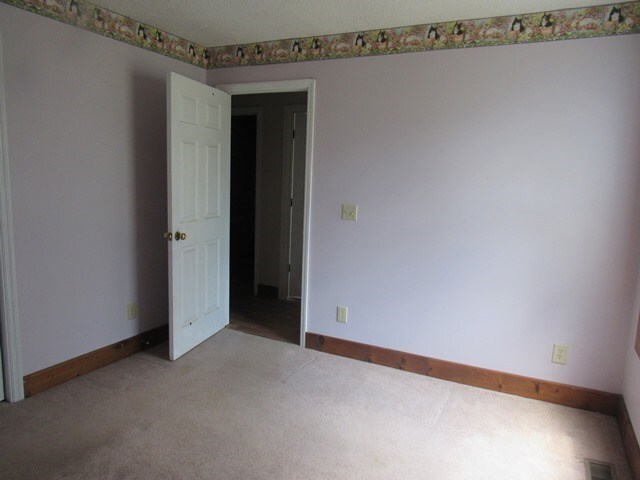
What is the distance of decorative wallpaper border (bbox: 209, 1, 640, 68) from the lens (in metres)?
2.39

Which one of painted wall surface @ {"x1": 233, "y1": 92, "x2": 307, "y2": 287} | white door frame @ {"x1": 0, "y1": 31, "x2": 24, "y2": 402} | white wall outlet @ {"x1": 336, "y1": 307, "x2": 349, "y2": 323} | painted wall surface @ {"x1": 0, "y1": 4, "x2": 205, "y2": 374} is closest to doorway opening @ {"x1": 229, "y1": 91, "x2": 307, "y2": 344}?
painted wall surface @ {"x1": 233, "y1": 92, "x2": 307, "y2": 287}

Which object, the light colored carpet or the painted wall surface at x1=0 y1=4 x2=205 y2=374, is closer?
the light colored carpet

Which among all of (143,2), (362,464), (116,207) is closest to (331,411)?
(362,464)

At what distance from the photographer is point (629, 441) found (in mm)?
2184

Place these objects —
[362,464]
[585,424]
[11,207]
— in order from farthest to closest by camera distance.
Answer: [585,424] < [11,207] < [362,464]

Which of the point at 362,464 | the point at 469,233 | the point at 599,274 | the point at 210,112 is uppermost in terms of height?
the point at 210,112

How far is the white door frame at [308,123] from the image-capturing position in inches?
127

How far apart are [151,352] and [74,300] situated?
2.47ft

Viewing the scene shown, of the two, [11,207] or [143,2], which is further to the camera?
[143,2]

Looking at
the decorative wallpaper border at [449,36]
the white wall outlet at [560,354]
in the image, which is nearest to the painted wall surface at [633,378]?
the white wall outlet at [560,354]

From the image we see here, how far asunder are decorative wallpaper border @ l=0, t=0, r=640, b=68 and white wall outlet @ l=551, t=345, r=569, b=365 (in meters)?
1.84

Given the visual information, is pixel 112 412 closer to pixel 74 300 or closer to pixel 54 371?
pixel 54 371

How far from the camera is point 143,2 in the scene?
2.58 meters

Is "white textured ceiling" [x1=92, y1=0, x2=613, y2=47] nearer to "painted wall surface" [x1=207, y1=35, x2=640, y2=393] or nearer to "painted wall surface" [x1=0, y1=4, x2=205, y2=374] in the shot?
"painted wall surface" [x1=207, y1=35, x2=640, y2=393]
